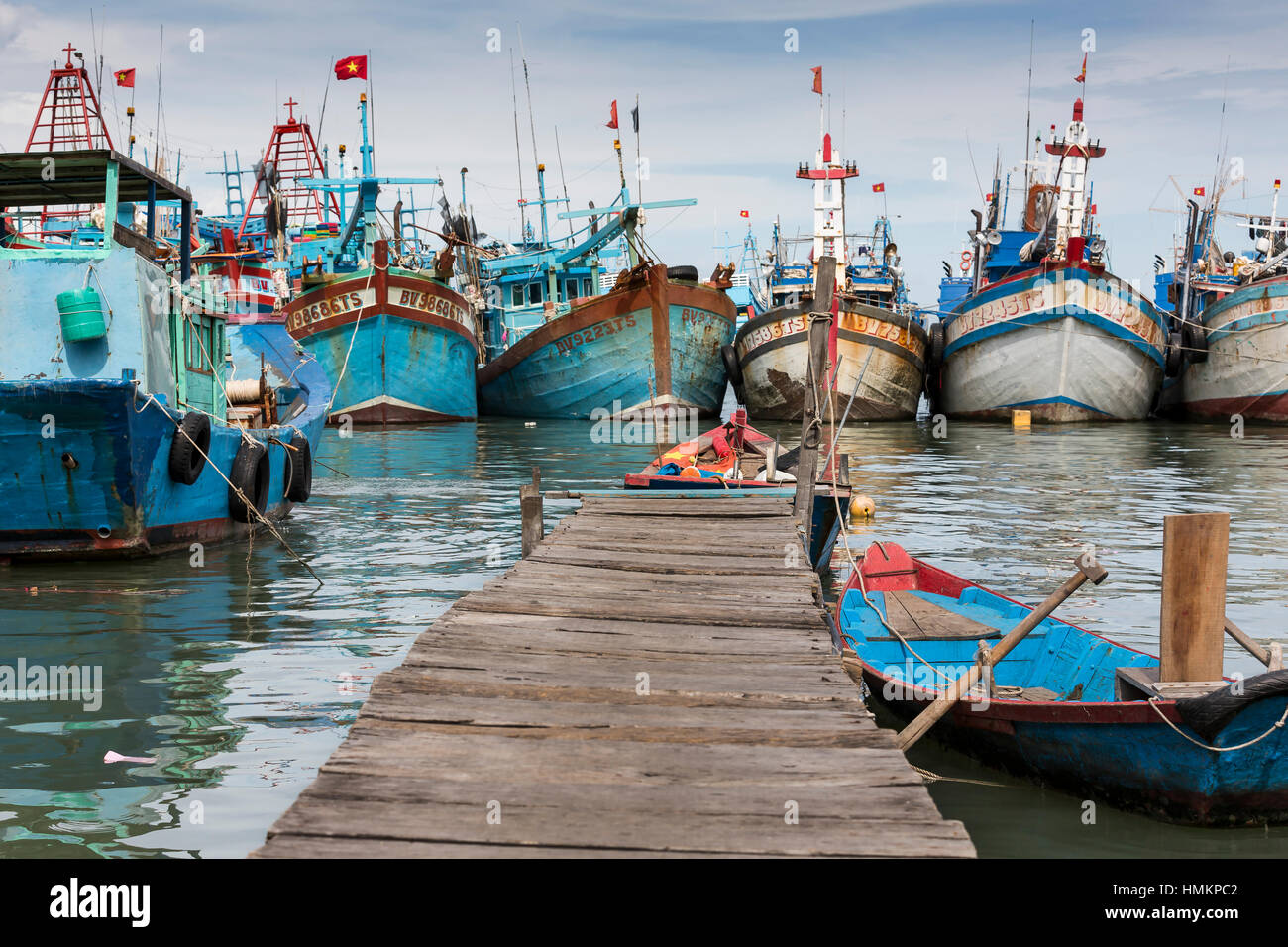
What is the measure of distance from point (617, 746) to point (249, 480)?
9704 millimetres

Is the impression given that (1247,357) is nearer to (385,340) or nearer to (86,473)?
(385,340)

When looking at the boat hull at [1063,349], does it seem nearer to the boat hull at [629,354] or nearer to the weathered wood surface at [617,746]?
the boat hull at [629,354]

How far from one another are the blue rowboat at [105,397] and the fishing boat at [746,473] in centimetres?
417

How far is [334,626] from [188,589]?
7.04 ft

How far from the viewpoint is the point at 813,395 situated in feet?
33.8

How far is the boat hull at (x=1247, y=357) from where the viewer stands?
29.0 meters

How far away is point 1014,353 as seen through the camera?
30.4m

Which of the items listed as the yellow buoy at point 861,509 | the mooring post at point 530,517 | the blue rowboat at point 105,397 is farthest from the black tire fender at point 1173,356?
the mooring post at point 530,517

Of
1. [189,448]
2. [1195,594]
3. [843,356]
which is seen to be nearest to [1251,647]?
[1195,594]

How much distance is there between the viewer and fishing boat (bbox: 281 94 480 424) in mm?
29953

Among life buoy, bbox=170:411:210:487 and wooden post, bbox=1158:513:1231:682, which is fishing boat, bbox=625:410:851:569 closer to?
wooden post, bbox=1158:513:1231:682

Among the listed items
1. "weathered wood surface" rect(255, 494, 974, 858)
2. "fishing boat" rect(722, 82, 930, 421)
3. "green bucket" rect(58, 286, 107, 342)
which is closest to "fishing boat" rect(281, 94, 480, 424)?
"fishing boat" rect(722, 82, 930, 421)

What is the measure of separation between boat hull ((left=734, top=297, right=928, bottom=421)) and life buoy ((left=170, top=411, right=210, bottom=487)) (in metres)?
19.8
